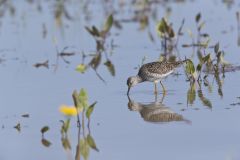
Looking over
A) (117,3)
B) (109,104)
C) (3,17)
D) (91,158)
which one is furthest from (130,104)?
(117,3)

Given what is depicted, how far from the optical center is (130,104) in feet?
34.4

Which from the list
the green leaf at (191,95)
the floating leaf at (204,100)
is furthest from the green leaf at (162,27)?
the floating leaf at (204,100)

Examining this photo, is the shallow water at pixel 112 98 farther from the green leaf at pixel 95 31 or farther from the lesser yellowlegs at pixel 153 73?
the green leaf at pixel 95 31

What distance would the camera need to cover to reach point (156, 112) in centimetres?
993

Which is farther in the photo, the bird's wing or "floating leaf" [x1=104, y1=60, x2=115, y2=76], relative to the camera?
"floating leaf" [x1=104, y1=60, x2=115, y2=76]

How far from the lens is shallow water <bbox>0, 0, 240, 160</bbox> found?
27.0 feet

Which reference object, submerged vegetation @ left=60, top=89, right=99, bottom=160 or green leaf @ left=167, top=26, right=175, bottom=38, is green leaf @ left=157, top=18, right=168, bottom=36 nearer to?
green leaf @ left=167, top=26, right=175, bottom=38

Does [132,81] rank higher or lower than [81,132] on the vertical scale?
higher

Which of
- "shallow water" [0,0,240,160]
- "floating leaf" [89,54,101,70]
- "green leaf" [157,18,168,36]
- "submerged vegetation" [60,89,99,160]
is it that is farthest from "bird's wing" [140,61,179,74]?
"submerged vegetation" [60,89,99,160]

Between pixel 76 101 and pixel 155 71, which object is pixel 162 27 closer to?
pixel 155 71

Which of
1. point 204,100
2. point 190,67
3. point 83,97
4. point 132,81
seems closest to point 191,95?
point 204,100

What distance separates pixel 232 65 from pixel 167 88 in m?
1.68

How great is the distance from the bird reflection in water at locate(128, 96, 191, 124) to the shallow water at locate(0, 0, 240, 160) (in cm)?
8

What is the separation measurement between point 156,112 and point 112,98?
1.14 metres
